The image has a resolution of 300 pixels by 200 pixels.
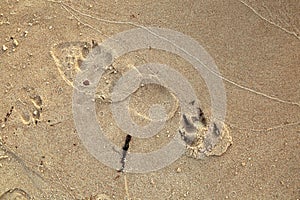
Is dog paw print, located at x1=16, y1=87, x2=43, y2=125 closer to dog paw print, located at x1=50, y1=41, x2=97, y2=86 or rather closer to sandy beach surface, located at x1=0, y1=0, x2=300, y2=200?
sandy beach surface, located at x1=0, y1=0, x2=300, y2=200

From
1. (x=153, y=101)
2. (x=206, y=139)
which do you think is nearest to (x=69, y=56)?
(x=153, y=101)

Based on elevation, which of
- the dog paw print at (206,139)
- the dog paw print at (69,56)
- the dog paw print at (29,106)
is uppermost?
the dog paw print at (69,56)

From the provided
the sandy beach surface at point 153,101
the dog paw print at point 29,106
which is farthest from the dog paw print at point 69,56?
the dog paw print at point 29,106

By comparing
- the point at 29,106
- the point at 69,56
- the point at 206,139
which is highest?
the point at 69,56

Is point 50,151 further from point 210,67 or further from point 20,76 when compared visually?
point 210,67

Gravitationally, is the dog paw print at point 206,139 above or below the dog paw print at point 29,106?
below

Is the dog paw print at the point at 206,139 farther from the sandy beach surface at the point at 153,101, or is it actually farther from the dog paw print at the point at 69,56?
the dog paw print at the point at 69,56

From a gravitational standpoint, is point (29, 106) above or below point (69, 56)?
below

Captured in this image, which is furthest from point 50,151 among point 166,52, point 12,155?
point 166,52

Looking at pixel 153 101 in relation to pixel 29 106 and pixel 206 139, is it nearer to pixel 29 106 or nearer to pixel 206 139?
pixel 206 139
